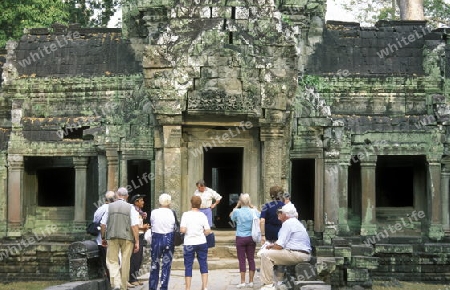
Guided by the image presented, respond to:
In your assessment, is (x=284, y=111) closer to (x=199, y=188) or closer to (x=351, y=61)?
(x=199, y=188)

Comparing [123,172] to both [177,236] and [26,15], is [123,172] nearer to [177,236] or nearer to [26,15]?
[177,236]

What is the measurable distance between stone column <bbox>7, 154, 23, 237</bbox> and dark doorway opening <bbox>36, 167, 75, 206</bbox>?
1.85m

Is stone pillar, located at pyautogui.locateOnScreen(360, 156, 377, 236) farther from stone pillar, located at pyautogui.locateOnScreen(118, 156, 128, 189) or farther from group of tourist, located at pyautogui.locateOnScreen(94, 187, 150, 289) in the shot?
group of tourist, located at pyautogui.locateOnScreen(94, 187, 150, 289)

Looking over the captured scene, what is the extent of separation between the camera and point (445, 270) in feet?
77.0

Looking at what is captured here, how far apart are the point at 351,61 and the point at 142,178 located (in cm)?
627

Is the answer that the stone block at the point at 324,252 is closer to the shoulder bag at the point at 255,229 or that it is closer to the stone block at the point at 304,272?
the shoulder bag at the point at 255,229

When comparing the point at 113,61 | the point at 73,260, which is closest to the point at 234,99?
the point at 73,260

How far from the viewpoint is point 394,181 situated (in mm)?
25891

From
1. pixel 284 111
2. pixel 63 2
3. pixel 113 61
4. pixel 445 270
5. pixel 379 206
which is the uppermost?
A: pixel 63 2

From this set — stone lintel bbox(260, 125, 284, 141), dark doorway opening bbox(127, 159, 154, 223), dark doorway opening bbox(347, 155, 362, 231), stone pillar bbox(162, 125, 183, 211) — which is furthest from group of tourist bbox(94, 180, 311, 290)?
dark doorway opening bbox(347, 155, 362, 231)

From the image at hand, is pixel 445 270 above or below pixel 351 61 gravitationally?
below

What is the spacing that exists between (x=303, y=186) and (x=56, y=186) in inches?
267

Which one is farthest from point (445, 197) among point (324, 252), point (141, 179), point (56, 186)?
point (56, 186)

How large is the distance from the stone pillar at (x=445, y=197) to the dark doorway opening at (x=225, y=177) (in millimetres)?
5145
